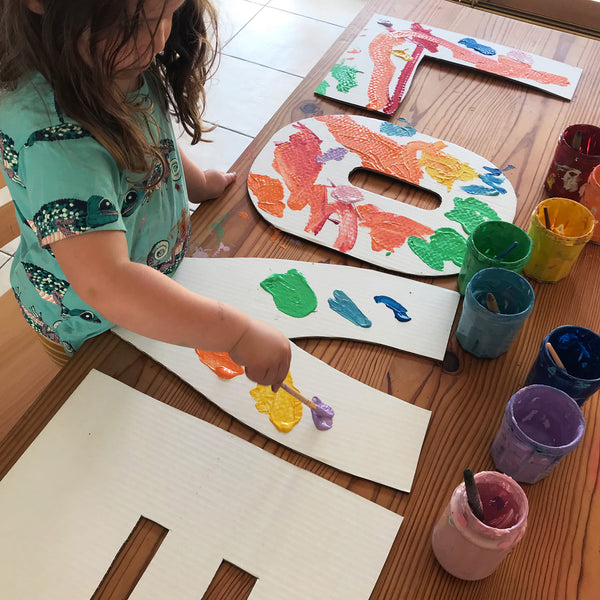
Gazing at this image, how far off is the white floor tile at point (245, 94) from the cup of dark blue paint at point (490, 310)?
5.07 feet

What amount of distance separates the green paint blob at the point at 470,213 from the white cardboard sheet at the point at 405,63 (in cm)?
26

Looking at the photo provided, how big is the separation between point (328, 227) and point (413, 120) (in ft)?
1.10

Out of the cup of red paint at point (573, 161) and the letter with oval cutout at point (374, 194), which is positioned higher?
the cup of red paint at point (573, 161)

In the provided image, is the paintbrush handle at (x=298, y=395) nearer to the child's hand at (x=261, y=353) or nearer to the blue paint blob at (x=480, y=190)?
the child's hand at (x=261, y=353)

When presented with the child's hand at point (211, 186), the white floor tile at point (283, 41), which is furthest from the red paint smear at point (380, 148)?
the white floor tile at point (283, 41)

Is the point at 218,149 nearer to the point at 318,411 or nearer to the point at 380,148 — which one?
the point at 380,148

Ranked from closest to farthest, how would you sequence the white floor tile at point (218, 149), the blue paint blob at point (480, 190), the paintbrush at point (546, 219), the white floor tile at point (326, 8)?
the paintbrush at point (546, 219) → the blue paint blob at point (480, 190) → the white floor tile at point (218, 149) → the white floor tile at point (326, 8)

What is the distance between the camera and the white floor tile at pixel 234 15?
2.45 meters

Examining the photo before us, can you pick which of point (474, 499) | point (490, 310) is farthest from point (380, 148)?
point (474, 499)

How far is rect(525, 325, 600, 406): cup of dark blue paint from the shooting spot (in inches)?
24.5

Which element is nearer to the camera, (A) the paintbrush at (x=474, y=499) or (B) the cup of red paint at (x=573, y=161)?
(A) the paintbrush at (x=474, y=499)

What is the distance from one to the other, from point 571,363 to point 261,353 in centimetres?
37

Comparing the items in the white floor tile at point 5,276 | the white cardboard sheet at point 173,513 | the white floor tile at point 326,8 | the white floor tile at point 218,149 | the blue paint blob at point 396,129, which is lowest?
the white floor tile at point 5,276

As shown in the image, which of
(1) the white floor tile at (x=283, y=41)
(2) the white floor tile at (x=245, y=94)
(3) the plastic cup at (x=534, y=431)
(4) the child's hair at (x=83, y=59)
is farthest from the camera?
(1) the white floor tile at (x=283, y=41)
